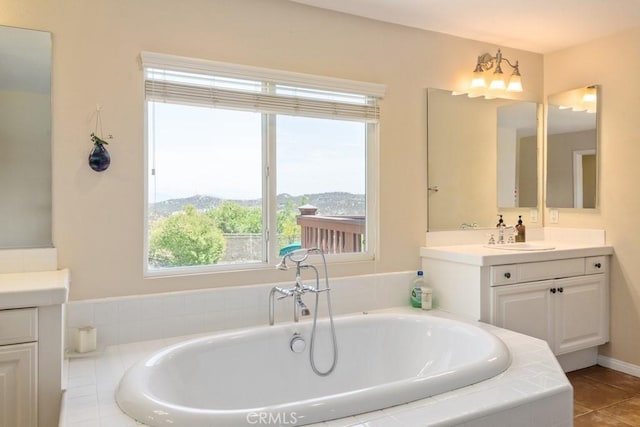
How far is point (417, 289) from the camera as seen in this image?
3.13 metres

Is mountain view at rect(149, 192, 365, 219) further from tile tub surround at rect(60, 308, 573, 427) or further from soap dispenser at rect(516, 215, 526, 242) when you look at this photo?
soap dispenser at rect(516, 215, 526, 242)

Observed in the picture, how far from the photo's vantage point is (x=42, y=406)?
69.9 inches

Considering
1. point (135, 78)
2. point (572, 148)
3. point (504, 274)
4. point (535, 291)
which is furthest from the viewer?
point (572, 148)

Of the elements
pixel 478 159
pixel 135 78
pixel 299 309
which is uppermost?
pixel 135 78

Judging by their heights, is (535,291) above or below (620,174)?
below

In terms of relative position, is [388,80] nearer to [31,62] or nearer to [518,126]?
[518,126]

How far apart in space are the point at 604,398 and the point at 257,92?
2.82 meters

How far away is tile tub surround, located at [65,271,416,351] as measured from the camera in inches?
91.6

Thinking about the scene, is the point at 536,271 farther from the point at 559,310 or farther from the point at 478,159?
the point at 478,159

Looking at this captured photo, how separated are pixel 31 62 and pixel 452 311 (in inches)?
107

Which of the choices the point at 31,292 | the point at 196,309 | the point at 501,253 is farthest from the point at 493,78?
the point at 31,292

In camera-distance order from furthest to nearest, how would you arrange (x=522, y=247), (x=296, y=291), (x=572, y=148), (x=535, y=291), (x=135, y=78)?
(x=572, y=148)
(x=522, y=247)
(x=535, y=291)
(x=296, y=291)
(x=135, y=78)

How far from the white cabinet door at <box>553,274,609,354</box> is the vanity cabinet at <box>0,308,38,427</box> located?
2.94 meters

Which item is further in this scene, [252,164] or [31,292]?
[252,164]
